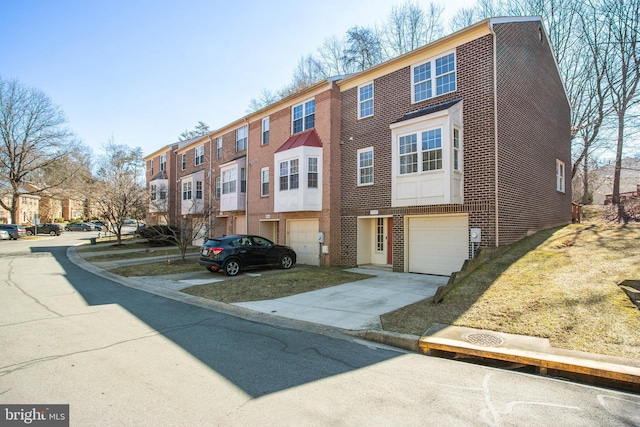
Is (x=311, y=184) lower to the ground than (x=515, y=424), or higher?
higher

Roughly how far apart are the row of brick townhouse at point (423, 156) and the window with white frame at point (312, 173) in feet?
0.25

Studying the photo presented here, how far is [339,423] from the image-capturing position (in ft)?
11.4

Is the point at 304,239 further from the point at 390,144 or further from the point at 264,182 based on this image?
the point at 390,144

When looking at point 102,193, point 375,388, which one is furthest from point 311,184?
point 102,193

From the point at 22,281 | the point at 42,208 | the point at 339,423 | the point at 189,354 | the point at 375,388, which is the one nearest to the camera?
the point at 339,423

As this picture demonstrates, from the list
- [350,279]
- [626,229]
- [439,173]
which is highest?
[439,173]

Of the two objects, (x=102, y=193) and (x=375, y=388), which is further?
(x=102, y=193)

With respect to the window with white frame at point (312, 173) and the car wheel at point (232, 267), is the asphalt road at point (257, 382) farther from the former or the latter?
the window with white frame at point (312, 173)

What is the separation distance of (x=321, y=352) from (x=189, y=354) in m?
2.02

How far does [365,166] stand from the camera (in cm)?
1536

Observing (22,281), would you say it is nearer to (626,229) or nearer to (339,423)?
(339,423)

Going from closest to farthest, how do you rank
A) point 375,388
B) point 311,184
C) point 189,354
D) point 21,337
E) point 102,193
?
point 375,388 → point 189,354 → point 21,337 → point 311,184 → point 102,193

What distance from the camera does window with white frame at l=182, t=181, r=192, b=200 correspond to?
27.7 m

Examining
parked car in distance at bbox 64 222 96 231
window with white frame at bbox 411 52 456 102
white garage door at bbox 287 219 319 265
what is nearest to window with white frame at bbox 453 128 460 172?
window with white frame at bbox 411 52 456 102
